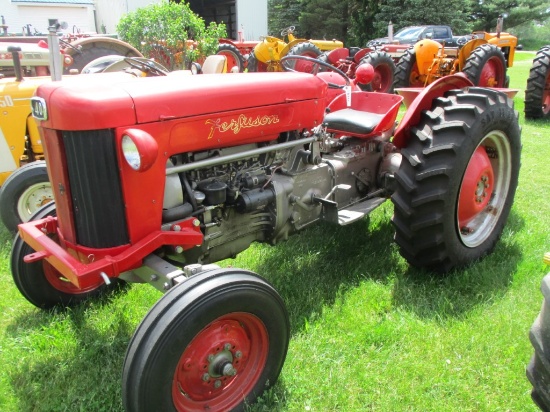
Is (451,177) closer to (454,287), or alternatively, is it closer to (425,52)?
(454,287)

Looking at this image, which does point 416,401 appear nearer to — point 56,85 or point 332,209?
→ point 332,209

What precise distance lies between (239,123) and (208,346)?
46.0 inches

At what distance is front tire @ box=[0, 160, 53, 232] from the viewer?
12.3 feet

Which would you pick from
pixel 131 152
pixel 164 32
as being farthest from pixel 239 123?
pixel 164 32

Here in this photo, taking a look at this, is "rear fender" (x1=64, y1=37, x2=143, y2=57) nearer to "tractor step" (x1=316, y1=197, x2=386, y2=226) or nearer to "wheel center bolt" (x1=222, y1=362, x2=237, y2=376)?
"tractor step" (x1=316, y1=197, x2=386, y2=226)

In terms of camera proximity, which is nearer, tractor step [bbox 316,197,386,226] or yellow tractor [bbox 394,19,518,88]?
tractor step [bbox 316,197,386,226]

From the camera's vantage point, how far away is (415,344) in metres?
2.68

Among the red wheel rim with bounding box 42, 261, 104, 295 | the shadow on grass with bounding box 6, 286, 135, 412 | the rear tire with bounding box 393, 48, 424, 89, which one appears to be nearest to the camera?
the shadow on grass with bounding box 6, 286, 135, 412

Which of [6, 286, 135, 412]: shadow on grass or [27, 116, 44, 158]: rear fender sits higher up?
[27, 116, 44, 158]: rear fender

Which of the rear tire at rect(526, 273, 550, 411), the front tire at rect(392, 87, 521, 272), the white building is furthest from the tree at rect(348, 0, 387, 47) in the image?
the rear tire at rect(526, 273, 550, 411)

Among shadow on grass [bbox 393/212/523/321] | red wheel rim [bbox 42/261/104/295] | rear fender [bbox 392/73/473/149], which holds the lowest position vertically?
shadow on grass [bbox 393/212/523/321]

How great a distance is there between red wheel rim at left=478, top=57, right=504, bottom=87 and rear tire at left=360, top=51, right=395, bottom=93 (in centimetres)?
188

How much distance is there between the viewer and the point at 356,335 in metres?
2.77

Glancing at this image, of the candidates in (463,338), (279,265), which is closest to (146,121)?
(279,265)
